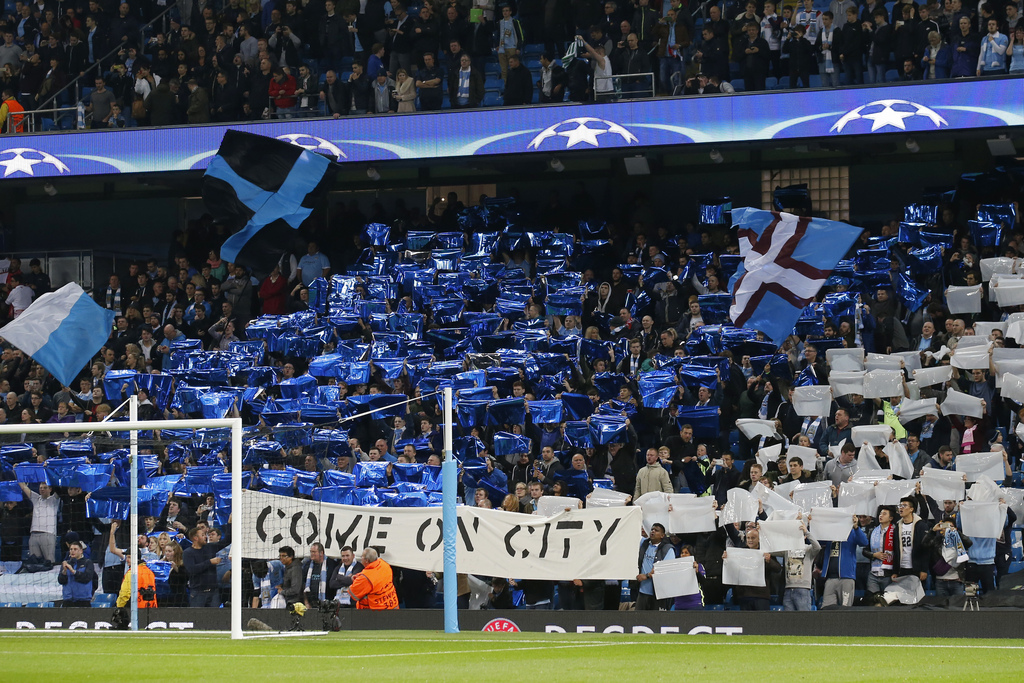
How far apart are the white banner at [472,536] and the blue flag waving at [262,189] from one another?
12.7 feet

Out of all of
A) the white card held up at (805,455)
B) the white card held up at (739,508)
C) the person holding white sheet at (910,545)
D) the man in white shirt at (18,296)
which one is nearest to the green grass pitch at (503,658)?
the person holding white sheet at (910,545)

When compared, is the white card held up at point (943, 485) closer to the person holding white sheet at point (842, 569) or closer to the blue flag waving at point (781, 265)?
the person holding white sheet at point (842, 569)

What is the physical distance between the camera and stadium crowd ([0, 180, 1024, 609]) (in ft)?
50.0

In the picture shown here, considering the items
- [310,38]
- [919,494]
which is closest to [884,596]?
[919,494]

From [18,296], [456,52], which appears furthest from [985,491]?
[18,296]

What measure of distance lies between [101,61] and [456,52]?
22.7ft

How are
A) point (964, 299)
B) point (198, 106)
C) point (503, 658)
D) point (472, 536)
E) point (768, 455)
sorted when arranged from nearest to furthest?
point (503, 658), point (472, 536), point (768, 455), point (964, 299), point (198, 106)

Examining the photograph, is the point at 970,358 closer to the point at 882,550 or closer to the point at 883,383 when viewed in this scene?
the point at 883,383

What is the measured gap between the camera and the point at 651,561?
595 inches

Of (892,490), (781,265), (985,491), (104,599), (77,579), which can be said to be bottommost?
(104,599)

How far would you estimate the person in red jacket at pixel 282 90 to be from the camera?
23469mm

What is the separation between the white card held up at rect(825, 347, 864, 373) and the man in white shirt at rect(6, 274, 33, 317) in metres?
13.9

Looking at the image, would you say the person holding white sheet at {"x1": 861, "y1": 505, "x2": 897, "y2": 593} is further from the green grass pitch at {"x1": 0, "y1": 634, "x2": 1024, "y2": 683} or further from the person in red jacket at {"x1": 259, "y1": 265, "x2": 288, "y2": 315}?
the person in red jacket at {"x1": 259, "y1": 265, "x2": 288, "y2": 315}

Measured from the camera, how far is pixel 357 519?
15820mm
